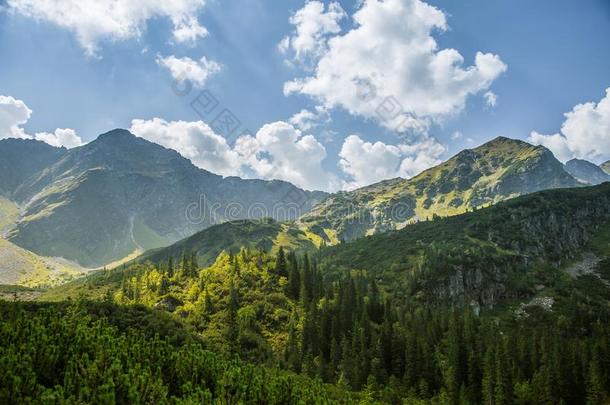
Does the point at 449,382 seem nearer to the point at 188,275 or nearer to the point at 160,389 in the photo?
the point at 160,389

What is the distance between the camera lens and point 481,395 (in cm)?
11962

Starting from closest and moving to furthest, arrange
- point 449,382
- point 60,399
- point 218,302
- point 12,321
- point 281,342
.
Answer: point 60,399, point 12,321, point 449,382, point 281,342, point 218,302

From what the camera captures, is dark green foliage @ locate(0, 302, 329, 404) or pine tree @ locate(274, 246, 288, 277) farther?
pine tree @ locate(274, 246, 288, 277)

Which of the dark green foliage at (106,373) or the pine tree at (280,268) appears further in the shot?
the pine tree at (280,268)

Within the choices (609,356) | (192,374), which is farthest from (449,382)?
(192,374)

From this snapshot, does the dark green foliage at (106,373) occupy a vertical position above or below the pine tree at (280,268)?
below

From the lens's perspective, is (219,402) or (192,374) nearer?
(219,402)

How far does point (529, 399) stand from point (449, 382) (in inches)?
745

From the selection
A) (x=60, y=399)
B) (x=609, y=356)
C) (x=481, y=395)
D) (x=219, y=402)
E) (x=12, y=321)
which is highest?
(x=12, y=321)

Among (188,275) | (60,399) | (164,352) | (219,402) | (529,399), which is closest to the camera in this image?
(60,399)

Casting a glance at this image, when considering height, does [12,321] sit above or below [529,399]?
above

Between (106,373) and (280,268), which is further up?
(280,268)

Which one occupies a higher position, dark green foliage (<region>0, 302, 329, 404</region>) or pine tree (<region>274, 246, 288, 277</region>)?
pine tree (<region>274, 246, 288, 277</region>)

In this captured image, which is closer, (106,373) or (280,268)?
(106,373)
